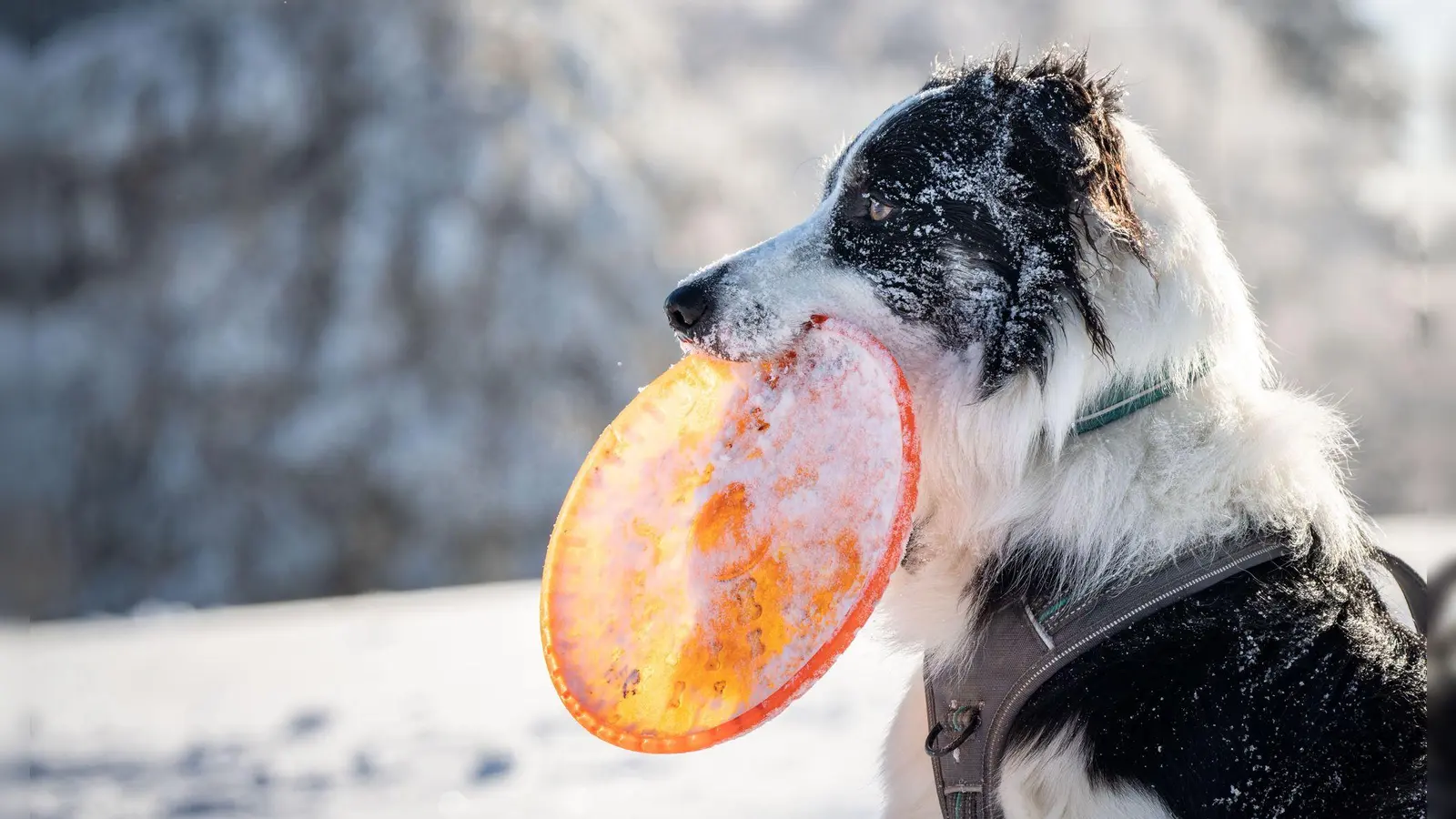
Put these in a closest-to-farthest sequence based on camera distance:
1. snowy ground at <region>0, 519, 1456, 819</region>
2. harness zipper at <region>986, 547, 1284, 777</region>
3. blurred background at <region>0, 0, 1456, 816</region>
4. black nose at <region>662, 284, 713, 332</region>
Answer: harness zipper at <region>986, 547, 1284, 777</region> < black nose at <region>662, 284, 713, 332</region> < snowy ground at <region>0, 519, 1456, 819</region> < blurred background at <region>0, 0, 1456, 816</region>

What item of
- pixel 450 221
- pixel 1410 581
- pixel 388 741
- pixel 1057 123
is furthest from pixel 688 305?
pixel 450 221

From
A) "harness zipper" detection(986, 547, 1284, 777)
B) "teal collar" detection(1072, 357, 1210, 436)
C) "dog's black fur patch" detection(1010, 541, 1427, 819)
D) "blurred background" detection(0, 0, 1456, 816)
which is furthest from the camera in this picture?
"blurred background" detection(0, 0, 1456, 816)

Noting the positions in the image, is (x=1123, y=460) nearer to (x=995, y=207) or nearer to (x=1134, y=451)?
(x=1134, y=451)

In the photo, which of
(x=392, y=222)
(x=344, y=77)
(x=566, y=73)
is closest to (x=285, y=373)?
(x=392, y=222)

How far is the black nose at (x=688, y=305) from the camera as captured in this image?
1958 millimetres

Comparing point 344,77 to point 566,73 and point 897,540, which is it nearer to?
point 566,73

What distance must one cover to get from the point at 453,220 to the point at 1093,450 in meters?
11.4

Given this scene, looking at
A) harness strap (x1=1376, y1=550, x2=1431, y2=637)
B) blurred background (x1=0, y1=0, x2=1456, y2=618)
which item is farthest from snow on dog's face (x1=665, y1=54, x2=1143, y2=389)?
blurred background (x1=0, y1=0, x2=1456, y2=618)

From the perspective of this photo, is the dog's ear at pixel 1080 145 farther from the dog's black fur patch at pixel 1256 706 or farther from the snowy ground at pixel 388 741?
the snowy ground at pixel 388 741

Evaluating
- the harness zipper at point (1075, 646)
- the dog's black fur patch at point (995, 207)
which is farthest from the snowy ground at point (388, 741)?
the dog's black fur patch at point (995, 207)

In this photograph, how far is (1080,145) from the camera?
1.87 meters

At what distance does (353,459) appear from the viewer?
12.2 meters

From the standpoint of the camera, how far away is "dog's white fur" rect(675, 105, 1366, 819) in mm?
1698

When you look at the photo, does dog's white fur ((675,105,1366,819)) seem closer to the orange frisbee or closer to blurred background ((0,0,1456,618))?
the orange frisbee
